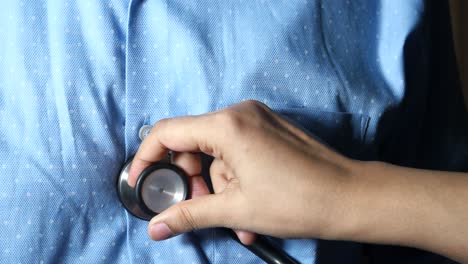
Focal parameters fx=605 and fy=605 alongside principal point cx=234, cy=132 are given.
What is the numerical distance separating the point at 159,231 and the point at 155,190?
0.05 m

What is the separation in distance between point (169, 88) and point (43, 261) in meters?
0.24

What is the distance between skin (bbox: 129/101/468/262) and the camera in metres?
0.61

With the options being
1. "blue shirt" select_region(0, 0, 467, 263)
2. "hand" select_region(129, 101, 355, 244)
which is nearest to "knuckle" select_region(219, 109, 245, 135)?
"hand" select_region(129, 101, 355, 244)

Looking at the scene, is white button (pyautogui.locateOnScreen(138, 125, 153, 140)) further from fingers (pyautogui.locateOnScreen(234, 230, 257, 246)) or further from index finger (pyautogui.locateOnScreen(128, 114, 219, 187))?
fingers (pyautogui.locateOnScreen(234, 230, 257, 246))

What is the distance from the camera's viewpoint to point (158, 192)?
2.17 feet

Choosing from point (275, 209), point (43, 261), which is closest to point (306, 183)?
point (275, 209)

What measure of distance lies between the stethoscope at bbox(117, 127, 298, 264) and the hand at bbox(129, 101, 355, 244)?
16 millimetres

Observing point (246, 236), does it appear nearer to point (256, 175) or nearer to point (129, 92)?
point (256, 175)

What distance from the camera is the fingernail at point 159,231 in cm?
62

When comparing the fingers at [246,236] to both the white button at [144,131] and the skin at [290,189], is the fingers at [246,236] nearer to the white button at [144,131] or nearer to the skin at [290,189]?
the skin at [290,189]

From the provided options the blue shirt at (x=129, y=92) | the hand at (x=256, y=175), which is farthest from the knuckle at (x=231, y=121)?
the blue shirt at (x=129, y=92)

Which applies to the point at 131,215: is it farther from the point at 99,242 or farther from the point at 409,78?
the point at 409,78

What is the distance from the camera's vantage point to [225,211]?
0.61 meters

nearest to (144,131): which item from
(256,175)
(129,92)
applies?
(129,92)
